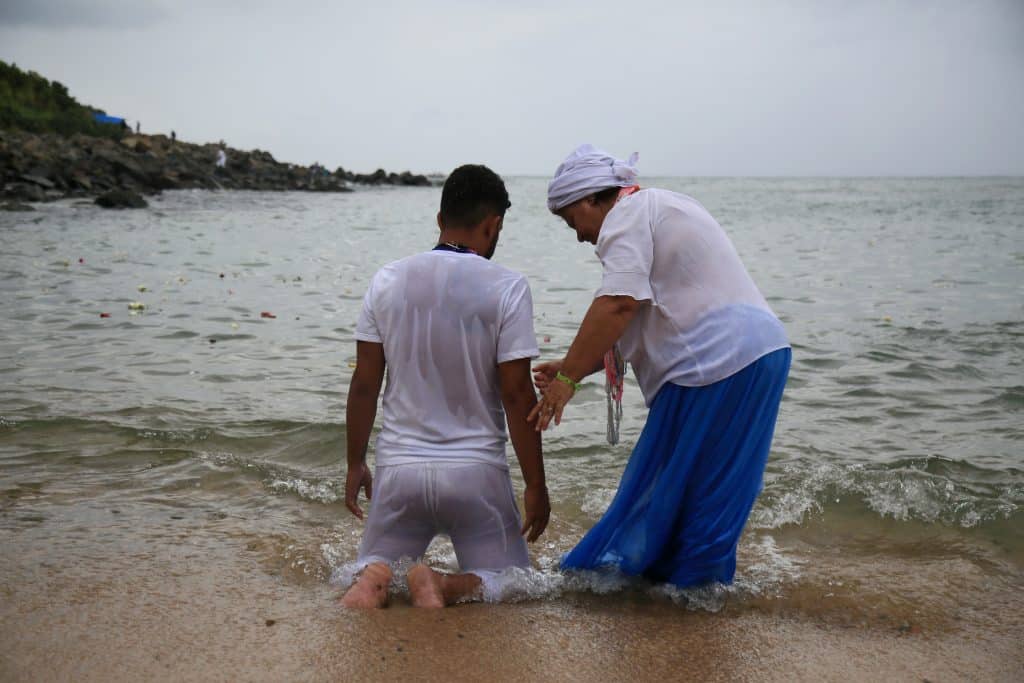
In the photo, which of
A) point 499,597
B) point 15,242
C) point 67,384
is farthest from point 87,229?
point 499,597

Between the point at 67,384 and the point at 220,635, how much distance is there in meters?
4.91

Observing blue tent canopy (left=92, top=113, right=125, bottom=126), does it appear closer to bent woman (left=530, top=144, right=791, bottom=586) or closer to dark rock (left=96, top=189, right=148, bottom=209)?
dark rock (left=96, top=189, right=148, bottom=209)

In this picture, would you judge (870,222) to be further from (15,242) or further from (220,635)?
(220,635)

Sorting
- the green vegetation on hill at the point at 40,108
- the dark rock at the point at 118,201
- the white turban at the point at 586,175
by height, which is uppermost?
the green vegetation on hill at the point at 40,108

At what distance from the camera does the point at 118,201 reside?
25.3 meters

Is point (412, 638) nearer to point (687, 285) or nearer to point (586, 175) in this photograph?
point (687, 285)

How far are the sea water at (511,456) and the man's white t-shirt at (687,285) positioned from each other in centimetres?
98

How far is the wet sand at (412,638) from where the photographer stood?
2.88m

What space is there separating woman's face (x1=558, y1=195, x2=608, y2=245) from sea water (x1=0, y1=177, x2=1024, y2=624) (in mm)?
1373

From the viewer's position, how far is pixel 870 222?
31703 millimetres

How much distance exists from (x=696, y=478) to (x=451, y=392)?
3.21 feet

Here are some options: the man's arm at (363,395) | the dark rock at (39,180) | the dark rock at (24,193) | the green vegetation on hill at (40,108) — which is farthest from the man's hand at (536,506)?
the green vegetation on hill at (40,108)

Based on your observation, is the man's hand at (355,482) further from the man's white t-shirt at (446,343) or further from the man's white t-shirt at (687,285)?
the man's white t-shirt at (687,285)

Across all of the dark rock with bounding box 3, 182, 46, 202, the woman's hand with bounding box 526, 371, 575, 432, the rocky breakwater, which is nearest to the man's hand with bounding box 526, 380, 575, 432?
the woman's hand with bounding box 526, 371, 575, 432
